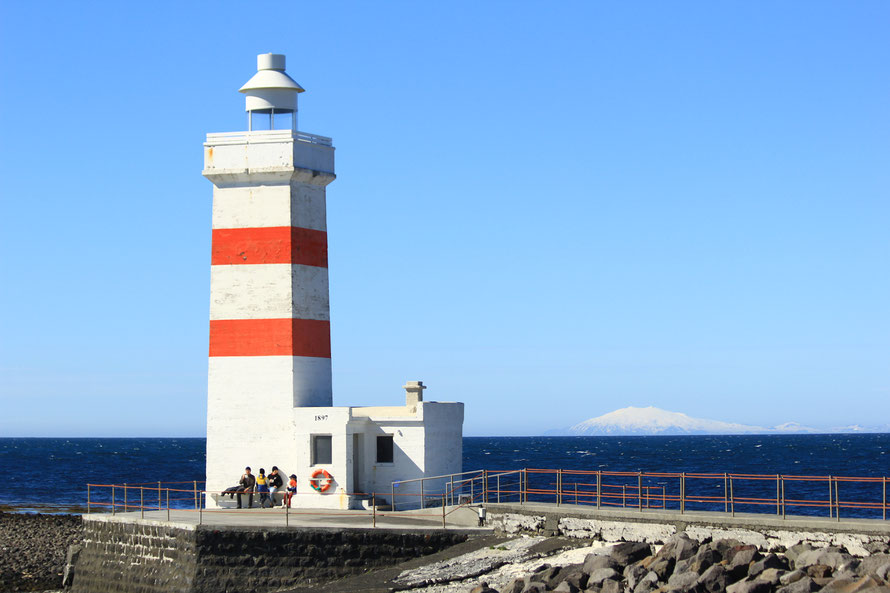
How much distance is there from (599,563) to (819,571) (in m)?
3.14

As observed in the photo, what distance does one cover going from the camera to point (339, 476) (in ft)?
77.1

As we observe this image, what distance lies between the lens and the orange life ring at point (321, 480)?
2356cm

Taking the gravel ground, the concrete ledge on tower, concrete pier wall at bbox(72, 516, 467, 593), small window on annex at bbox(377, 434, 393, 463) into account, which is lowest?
the gravel ground

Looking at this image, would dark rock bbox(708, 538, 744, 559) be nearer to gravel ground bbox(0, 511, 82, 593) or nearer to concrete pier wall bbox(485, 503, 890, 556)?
concrete pier wall bbox(485, 503, 890, 556)

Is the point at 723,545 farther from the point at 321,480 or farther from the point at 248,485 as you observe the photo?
the point at 248,485

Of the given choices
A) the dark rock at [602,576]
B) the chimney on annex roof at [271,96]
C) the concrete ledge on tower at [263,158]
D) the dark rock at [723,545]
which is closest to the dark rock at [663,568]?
the dark rock at [602,576]

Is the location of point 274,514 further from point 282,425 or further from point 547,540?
point 547,540

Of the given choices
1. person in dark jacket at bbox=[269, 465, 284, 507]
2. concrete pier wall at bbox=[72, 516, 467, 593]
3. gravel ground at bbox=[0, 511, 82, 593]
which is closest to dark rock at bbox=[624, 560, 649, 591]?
concrete pier wall at bbox=[72, 516, 467, 593]

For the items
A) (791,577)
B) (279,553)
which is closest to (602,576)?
(791,577)

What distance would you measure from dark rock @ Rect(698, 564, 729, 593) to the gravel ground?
1558 centimetres

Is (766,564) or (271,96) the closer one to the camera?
(766,564)

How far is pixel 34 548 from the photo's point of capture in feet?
101

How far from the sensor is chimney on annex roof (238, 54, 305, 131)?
2511cm

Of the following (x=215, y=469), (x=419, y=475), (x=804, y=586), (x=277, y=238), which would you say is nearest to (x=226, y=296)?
(x=277, y=238)
